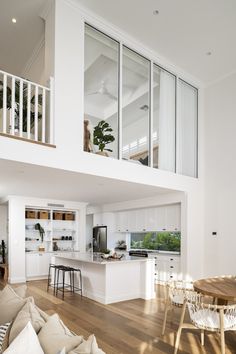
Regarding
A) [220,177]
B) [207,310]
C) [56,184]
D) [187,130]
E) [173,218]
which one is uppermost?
[187,130]

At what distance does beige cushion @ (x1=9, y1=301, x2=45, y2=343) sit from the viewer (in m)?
2.06

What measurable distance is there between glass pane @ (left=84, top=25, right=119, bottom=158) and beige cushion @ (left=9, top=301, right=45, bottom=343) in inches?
132

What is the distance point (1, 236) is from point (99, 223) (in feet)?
10.6

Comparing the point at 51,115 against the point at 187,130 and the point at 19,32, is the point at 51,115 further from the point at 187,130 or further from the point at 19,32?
the point at 187,130

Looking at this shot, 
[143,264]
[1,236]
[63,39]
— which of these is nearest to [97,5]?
[63,39]

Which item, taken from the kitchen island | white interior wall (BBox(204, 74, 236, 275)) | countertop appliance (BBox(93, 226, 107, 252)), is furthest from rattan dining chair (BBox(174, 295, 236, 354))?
countertop appliance (BBox(93, 226, 107, 252))

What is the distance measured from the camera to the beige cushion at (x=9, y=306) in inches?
101

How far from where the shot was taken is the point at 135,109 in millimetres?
6867

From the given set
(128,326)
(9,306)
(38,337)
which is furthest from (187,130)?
(38,337)

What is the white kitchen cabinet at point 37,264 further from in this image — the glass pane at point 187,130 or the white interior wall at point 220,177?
the glass pane at point 187,130

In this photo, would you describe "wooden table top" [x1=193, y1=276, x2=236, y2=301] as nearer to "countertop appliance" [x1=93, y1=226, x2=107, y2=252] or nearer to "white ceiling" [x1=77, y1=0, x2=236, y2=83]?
"white ceiling" [x1=77, y1=0, x2=236, y2=83]

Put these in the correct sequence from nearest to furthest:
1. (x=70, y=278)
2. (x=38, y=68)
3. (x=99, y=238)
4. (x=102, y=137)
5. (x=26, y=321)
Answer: (x=26, y=321) → (x=102, y=137) → (x=38, y=68) → (x=70, y=278) → (x=99, y=238)

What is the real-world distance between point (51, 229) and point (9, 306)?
6566mm

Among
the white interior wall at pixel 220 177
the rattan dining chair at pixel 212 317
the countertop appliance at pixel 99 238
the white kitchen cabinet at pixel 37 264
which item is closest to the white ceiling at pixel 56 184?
the white interior wall at pixel 220 177
